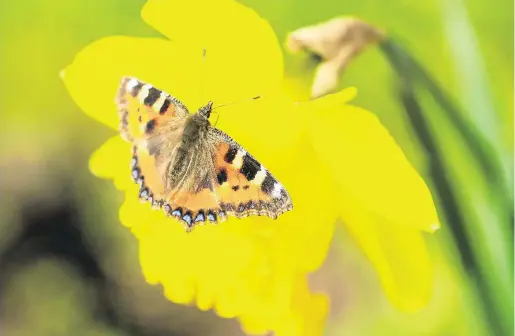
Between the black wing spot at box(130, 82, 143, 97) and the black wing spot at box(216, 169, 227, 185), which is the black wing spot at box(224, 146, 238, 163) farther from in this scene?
the black wing spot at box(130, 82, 143, 97)

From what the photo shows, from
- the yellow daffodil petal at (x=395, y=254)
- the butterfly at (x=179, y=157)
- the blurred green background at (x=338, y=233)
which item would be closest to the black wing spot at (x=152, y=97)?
the butterfly at (x=179, y=157)

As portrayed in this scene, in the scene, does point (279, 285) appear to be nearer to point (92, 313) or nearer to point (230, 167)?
point (230, 167)

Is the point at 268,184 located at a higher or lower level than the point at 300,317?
higher

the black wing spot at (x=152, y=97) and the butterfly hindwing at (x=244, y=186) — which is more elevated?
the black wing spot at (x=152, y=97)

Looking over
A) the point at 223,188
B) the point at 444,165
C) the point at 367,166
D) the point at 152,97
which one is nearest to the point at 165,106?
the point at 152,97

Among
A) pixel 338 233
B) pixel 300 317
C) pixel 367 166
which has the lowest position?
pixel 300 317

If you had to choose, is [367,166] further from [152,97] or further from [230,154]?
[152,97]

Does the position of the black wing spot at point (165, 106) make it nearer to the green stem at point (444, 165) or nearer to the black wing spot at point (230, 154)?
the black wing spot at point (230, 154)
